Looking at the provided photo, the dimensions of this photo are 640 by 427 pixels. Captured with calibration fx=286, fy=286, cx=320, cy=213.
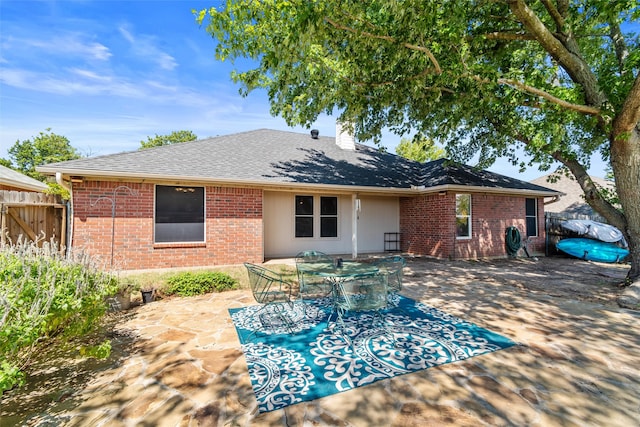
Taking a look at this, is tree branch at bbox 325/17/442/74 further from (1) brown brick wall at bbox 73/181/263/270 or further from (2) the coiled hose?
(2) the coiled hose

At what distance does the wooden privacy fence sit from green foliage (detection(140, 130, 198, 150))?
103 feet

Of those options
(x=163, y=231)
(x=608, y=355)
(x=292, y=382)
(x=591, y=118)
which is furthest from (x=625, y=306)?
(x=163, y=231)

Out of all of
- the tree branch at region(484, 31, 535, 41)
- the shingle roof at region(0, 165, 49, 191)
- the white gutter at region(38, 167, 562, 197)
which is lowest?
the white gutter at region(38, 167, 562, 197)

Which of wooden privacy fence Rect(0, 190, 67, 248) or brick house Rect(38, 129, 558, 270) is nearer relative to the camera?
wooden privacy fence Rect(0, 190, 67, 248)

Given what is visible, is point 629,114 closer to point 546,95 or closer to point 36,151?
point 546,95

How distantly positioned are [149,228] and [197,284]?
10.1ft

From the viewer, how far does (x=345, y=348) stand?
147 inches

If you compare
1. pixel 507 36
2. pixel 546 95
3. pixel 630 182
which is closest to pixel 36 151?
pixel 507 36

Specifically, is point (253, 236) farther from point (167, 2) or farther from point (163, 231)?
point (167, 2)

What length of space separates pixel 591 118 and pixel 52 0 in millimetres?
11912

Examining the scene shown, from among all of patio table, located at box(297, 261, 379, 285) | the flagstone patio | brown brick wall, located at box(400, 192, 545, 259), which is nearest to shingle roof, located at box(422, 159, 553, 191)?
brown brick wall, located at box(400, 192, 545, 259)

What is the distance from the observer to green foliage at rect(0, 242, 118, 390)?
209 centimetres

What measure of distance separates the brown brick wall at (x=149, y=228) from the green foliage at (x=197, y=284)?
2061mm

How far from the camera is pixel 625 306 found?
17.9 ft
